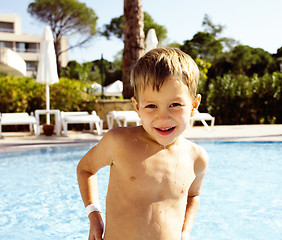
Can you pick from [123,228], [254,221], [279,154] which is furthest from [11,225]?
[279,154]

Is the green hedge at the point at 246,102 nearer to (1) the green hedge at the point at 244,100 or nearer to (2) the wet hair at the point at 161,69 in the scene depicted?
(1) the green hedge at the point at 244,100

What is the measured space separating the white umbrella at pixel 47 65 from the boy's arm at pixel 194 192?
31.1 ft

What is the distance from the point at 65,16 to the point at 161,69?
44665 millimetres

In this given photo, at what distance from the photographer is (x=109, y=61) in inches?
1917

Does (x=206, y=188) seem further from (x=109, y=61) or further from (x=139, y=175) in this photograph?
(x=109, y=61)

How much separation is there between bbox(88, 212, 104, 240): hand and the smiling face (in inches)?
16.1

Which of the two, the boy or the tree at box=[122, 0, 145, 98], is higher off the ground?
the tree at box=[122, 0, 145, 98]

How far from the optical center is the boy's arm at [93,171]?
143 cm

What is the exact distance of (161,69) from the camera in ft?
4.29

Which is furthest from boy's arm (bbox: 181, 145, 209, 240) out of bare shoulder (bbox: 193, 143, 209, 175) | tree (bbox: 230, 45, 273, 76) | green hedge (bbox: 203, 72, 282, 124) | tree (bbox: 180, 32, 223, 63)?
tree (bbox: 180, 32, 223, 63)

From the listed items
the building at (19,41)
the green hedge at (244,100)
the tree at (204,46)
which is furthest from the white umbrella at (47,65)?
the building at (19,41)

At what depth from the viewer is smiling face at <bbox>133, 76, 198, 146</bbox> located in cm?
130

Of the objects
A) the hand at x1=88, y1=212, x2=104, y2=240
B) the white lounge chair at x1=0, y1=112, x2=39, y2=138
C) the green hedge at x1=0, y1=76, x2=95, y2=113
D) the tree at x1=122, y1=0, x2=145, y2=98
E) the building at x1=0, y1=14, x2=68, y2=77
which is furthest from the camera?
the building at x1=0, y1=14, x2=68, y2=77

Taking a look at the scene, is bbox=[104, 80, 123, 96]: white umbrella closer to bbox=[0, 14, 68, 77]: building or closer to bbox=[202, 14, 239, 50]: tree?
bbox=[202, 14, 239, 50]: tree
